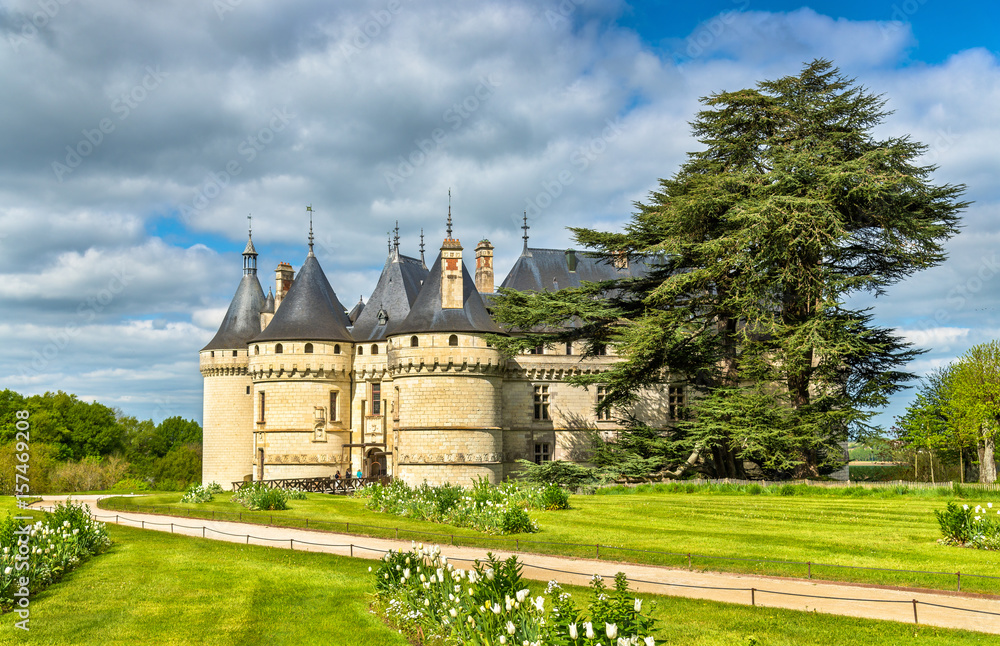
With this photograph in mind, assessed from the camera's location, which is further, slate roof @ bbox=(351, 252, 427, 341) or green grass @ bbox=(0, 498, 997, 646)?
slate roof @ bbox=(351, 252, 427, 341)

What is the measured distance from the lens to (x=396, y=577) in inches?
436

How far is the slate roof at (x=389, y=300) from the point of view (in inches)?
1471

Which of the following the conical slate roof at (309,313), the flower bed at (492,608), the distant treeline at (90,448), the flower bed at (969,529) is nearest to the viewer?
the flower bed at (492,608)

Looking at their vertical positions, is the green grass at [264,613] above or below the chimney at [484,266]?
below

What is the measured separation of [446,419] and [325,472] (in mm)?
7790

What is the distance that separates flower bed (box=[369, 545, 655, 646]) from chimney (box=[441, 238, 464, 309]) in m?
21.9

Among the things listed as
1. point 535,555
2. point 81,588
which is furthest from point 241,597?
point 535,555

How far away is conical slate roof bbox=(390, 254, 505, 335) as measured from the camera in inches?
1283

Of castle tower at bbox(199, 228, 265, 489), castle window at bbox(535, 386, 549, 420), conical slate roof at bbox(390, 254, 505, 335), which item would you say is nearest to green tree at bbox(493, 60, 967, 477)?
conical slate roof at bbox(390, 254, 505, 335)

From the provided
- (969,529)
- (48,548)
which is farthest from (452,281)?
(969,529)

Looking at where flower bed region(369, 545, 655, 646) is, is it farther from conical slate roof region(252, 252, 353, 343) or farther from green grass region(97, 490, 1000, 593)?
conical slate roof region(252, 252, 353, 343)

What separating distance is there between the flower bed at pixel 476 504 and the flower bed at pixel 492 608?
6076 mm

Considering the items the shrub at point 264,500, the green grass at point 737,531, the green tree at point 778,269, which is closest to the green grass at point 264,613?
the green grass at point 737,531

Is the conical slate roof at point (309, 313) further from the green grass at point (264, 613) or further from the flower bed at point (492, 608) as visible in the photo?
the flower bed at point (492, 608)
